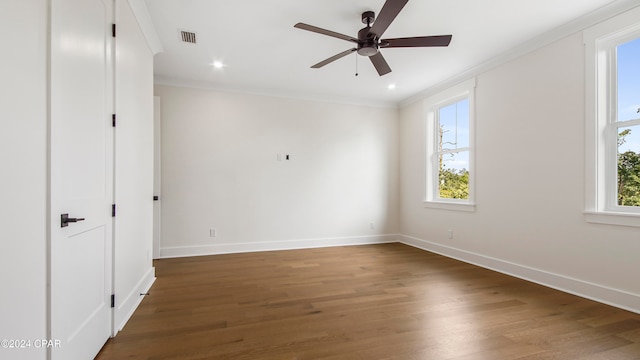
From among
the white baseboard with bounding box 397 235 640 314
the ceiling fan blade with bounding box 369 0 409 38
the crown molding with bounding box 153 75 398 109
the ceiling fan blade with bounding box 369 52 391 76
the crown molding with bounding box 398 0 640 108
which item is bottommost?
the white baseboard with bounding box 397 235 640 314

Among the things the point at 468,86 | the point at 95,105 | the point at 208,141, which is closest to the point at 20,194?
the point at 95,105

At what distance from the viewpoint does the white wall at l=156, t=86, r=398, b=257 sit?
438 centimetres

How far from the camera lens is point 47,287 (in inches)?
51.8

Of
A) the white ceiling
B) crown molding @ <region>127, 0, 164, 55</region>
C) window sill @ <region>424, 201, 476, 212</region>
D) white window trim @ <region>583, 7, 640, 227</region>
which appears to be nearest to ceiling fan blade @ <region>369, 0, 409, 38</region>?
the white ceiling

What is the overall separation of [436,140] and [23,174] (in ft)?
16.0

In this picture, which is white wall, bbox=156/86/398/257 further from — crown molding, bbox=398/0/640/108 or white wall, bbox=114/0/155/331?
crown molding, bbox=398/0/640/108

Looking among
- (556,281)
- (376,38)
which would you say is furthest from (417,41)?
(556,281)

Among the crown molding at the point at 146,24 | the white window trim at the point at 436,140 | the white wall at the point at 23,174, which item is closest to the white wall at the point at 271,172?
the white window trim at the point at 436,140

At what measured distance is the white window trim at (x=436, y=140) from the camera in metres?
4.05

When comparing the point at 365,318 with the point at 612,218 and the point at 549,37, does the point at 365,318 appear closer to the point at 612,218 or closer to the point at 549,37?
the point at 612,218

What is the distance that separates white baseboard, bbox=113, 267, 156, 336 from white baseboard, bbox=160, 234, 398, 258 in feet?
4.14

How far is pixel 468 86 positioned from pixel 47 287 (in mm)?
4668

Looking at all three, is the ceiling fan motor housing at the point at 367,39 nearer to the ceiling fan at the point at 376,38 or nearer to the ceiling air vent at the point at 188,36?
the ceiling fan at the point at 376,38

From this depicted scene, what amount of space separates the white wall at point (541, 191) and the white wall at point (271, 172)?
171 cm
